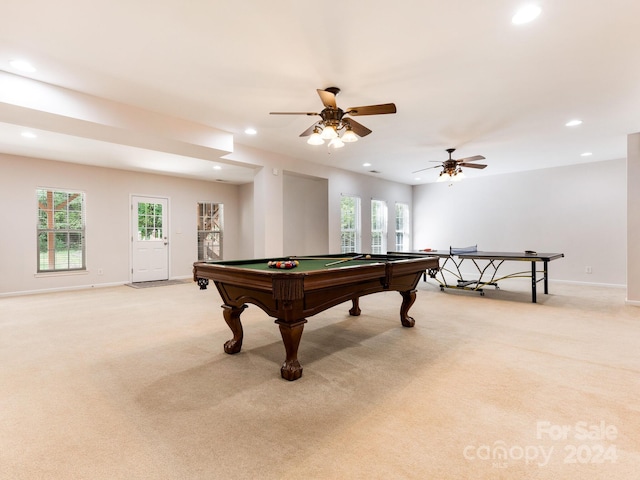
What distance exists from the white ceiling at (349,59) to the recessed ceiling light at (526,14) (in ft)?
0.14

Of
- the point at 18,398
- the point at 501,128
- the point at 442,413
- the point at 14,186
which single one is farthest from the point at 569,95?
the point at 14,186

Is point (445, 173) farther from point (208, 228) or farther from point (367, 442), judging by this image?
point (208, 228)

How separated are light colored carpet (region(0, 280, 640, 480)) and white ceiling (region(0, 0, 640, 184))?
8.24 ft

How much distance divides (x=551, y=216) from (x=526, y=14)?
6.09 m

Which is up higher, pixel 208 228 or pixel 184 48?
pixel 184 48

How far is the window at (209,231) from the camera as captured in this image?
8180 millimetres

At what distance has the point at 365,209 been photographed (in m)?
7.70

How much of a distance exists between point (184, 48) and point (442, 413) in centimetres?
317

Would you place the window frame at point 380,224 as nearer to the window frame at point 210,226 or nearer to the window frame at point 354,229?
the window frame at point 354,229

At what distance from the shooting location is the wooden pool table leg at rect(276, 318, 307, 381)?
2.23 metres

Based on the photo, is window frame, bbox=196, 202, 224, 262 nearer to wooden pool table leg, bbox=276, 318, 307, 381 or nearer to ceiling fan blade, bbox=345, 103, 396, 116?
ceiling fan blade, bbox=345, 103, 396, 116

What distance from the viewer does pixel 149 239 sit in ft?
23.7

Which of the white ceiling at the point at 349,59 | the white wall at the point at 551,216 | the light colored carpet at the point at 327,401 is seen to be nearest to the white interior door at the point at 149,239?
the white ceiling at the point at 349,59

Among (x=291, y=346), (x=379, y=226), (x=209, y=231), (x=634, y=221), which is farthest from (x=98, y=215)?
(x=634, y=221)
